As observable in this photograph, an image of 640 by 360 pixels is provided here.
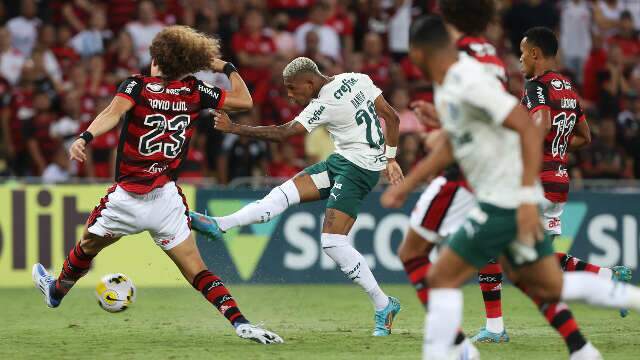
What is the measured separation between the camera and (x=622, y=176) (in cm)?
1728

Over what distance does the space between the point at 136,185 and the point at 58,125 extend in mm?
7953

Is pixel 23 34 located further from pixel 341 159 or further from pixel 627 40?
pixel 627 40

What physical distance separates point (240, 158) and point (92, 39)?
3362 millimetres

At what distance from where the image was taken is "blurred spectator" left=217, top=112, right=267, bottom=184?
16734mm

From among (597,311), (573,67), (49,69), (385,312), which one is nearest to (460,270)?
(385,312)

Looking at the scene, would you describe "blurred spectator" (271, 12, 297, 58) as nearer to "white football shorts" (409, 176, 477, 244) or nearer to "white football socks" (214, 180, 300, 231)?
"white football socks" (214, 180, 300, 231)

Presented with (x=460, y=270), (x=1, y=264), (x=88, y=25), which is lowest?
(x=1, y=264)

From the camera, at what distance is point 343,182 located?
10336mm

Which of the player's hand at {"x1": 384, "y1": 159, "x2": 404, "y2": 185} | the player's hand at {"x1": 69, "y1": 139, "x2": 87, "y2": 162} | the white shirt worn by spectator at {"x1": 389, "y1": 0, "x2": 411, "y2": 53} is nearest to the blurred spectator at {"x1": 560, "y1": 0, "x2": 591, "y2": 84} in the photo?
the white shirt worn by spectator at {"x1": 389, "y1": 0, "x2": 411, "y2": 53}

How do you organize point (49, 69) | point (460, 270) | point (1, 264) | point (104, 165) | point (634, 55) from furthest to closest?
point (634, 55) → point (49, 69) → point (104, 165) → point (1, 264) → point (460, 270)

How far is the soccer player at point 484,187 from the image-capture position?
20.7ft

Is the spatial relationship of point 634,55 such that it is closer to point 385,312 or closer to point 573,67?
point 573,67

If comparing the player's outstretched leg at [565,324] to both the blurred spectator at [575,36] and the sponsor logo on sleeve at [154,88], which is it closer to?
the sponsor logo on sleeve at [154,88]

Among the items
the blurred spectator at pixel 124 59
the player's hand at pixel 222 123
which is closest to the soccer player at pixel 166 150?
the player's hand at pixel 222 123
